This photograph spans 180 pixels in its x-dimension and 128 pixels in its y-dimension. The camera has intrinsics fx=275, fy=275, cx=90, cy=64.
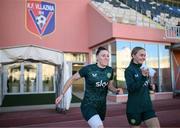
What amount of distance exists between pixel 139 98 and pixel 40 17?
13082 millimetres

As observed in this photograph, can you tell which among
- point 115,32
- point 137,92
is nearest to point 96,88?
point 137,92

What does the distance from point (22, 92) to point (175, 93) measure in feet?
29.0

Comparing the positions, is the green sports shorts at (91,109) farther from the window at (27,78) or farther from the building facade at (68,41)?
the window at (27,78)

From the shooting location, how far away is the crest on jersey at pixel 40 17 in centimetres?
1541

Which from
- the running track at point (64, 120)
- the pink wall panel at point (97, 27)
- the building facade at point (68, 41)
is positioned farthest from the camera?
A: the building facade at point (68, 41)

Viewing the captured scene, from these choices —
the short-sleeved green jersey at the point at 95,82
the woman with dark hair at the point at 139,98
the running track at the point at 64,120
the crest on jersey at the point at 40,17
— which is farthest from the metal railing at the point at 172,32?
the short-sleeved green jersey at the point at 95,82

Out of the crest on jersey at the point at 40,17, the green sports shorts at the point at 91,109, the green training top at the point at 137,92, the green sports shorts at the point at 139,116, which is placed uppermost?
the crest on jersey at the point at 40,17

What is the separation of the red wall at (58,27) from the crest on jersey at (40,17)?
24 cm

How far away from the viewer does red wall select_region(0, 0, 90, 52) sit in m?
14.9

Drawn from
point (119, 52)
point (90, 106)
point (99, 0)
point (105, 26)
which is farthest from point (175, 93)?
point (90, 106)

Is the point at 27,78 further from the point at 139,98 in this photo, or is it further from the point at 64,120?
the point at 139,98

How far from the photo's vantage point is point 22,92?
632 inches

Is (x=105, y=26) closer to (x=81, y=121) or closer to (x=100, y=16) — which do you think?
(x=100, y=16)

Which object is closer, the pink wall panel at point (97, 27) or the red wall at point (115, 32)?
the red wall at point (115, 32)
